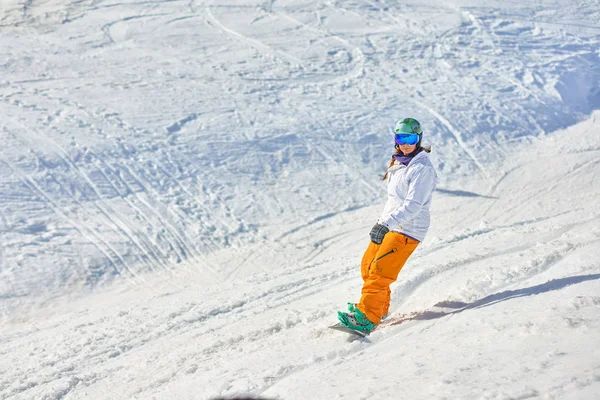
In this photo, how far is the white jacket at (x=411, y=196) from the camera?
4.56 metres

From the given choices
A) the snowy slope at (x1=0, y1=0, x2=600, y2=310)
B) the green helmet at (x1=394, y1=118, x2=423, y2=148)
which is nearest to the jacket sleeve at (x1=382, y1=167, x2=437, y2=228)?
the green helmet at (x1=394, y1=118, x2=423, y2=148)

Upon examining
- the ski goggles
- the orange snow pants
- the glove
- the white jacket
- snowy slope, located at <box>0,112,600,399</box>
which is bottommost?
snowy slope, located at <box>0,112,600,399</box>

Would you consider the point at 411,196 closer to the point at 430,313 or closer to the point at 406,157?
the point at 406,157

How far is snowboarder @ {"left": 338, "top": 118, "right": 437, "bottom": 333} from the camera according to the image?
15.0 ft

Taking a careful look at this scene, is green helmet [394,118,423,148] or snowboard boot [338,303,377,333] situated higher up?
green helmet [394,118,423,148]

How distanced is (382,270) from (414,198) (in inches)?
22.5

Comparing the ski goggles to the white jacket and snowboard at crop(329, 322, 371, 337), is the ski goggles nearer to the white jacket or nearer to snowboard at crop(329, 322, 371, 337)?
the white jacket

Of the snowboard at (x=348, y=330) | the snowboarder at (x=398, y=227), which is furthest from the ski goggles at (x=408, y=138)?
the snowboard at (x=348, y=330)

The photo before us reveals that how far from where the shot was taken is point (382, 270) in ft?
15.2

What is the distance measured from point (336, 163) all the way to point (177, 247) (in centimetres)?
376

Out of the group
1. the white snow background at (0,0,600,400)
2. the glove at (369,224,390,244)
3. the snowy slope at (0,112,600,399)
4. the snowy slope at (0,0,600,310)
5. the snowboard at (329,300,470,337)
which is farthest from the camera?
the snowy slope at (0,0,600,310)

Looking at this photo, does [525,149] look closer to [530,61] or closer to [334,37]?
[530,61]

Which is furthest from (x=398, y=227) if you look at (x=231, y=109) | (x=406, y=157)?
(x=231, y=109)

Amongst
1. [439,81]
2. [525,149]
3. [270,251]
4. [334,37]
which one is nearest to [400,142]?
[270,251]
